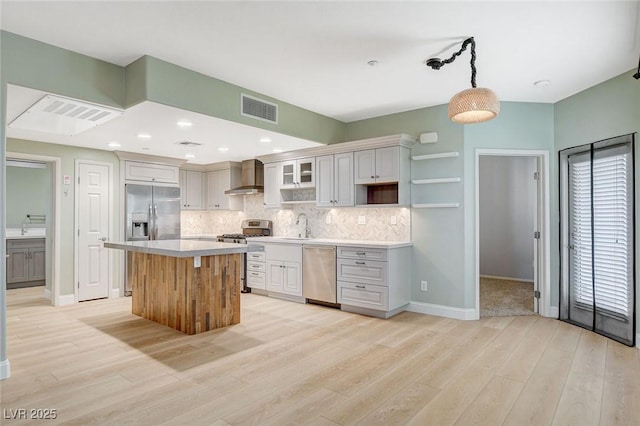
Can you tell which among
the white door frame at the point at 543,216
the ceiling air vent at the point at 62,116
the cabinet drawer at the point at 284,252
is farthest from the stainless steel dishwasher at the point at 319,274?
the ceiling air vent at the point at 62,116

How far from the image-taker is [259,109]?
4.32 meters

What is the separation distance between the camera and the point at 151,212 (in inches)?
247

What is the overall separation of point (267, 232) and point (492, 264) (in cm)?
452

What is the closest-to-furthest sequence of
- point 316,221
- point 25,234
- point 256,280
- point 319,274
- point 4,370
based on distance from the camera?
point 4,370 → point 319,274 → point 256,280 → point 316,221 → point 25,234

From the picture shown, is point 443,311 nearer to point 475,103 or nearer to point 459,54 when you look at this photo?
point 475,103

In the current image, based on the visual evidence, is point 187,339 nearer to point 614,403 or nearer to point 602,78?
point 614,403

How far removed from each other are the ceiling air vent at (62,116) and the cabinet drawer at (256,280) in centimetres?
301

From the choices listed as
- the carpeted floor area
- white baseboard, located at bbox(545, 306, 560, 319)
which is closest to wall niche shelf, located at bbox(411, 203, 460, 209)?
the carpeted floor area

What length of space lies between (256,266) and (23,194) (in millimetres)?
4483

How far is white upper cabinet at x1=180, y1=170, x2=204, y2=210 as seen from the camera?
727 centimetres

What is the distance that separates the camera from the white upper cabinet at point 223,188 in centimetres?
714

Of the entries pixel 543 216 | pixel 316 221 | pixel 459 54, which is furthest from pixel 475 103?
pixel 316 221

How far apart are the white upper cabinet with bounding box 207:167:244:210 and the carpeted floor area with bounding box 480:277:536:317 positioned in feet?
15.0

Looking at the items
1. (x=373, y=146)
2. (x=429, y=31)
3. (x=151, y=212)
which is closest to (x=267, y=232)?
(x=151, y=212)
